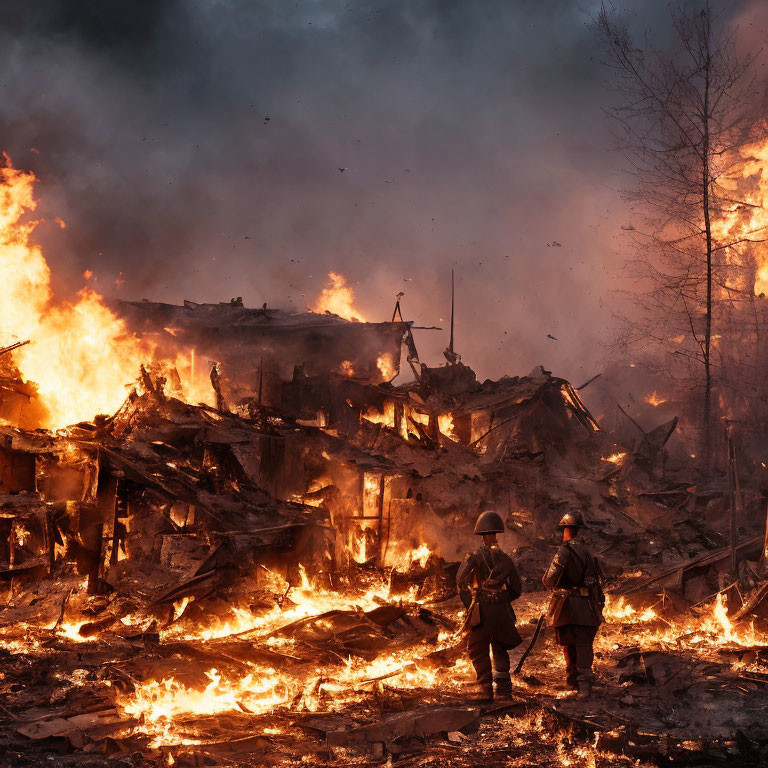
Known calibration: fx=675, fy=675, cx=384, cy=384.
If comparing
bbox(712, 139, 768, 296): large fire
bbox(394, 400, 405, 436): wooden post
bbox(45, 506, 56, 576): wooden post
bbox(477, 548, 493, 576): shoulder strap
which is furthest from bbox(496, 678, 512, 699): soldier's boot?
bbox(712, 139, 768, 296): large fire

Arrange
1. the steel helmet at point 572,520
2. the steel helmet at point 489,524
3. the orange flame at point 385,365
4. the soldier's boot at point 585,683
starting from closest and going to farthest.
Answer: the soldier's boot at point 585,683 → the steel helmet at point 489,524 → the steel helmet at point 572,520 → the orange flame at point 385,365

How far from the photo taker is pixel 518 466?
18.9m

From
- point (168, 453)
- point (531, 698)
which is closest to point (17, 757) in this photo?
point (531, 698)

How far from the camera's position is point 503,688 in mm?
7129

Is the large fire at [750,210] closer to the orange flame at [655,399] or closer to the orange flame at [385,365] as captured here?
the orange flame at [655,399]

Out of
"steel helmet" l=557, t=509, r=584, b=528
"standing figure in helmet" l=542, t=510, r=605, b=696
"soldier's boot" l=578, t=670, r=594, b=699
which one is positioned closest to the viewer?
"soldier's boot" l=578, t=670, r=594, b=699

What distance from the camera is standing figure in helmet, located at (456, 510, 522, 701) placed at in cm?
712

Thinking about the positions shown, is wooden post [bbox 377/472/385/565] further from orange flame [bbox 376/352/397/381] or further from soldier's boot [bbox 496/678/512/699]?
orange flame [bbox 376/352/397/381]

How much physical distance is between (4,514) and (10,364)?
38.3 feet

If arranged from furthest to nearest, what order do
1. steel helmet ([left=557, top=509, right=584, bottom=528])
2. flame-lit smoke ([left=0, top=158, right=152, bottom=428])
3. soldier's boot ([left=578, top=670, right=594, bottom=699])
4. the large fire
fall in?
A: the large fire < flame-lit smoke ([left=0, top=158, right=152, bottom=428]) < steel helmet ([left=557, top=509, right=584, bottom=528]) < soldier's boot ([left=578, top=670, right=594, bottom=699])

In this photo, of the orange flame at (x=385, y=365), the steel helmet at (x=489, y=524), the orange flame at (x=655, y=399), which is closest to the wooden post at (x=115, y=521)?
the steel helmet at (x=489, y=524)

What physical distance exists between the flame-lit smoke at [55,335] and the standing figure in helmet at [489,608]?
1931 cm

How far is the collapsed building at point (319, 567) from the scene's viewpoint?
633cm

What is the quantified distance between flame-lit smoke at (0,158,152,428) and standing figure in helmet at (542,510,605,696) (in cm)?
1988
